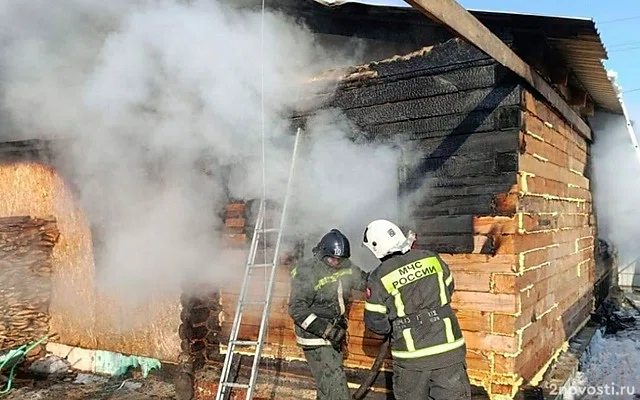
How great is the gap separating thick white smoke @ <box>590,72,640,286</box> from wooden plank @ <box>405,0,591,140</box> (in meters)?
5.07

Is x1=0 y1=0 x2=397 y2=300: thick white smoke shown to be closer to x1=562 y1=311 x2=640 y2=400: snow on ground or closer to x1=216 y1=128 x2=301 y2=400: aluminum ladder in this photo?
x1=216 y1=128 x2=301 y2=400: aluminum ladder

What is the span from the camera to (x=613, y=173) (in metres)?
9.86

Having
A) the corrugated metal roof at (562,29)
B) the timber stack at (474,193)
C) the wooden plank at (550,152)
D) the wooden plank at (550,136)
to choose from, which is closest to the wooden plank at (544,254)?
the timber stack at (474,193)

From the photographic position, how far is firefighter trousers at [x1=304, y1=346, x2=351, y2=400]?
479 cm

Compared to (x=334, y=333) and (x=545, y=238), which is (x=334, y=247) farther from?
(x=545, y=238)

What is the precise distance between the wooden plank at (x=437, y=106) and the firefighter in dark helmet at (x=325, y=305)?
49.2 inches

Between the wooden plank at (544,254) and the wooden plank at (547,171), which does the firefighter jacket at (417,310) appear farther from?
the wooden plank at (547,171)

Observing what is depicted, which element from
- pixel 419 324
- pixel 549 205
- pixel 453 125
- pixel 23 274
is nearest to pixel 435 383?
pixel 419 324

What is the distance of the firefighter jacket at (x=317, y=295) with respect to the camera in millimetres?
4766

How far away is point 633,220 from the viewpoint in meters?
11.7

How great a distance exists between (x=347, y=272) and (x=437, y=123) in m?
1.53

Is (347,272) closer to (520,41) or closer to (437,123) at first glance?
(437,123)

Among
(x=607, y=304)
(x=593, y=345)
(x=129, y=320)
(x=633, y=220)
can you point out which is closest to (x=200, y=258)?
(x=129, y=320)

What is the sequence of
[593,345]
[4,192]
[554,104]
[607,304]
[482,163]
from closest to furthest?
[482,163] → [554,104] → [593,345] → [4,192] → [607,304]
